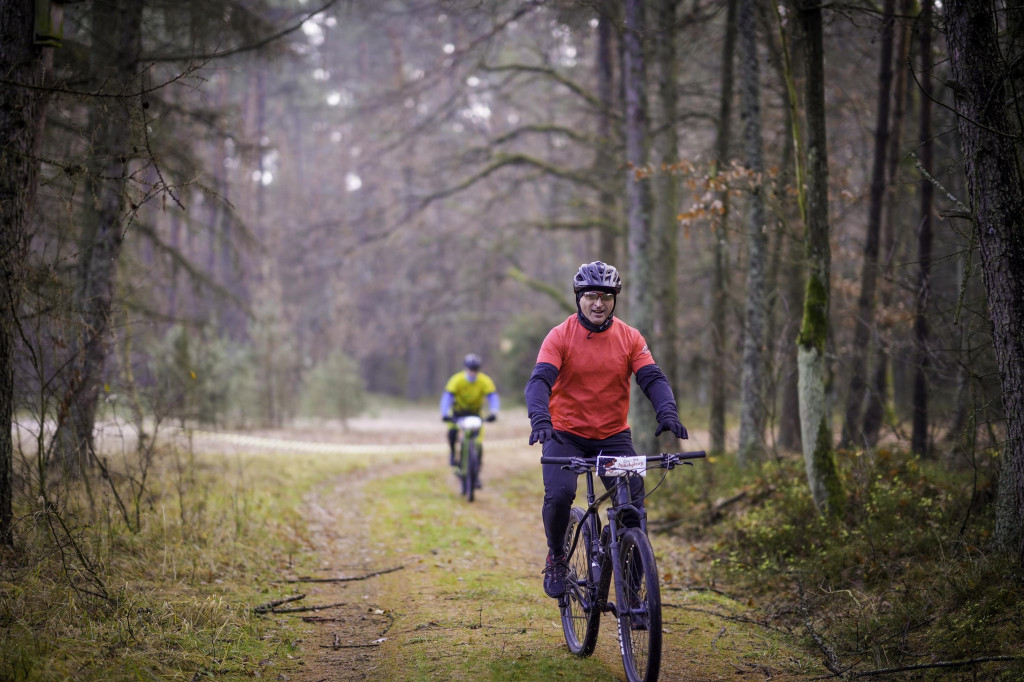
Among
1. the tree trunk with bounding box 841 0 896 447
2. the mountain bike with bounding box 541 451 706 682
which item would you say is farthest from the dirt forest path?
the tree trunk with bounding box 841 0 896 447

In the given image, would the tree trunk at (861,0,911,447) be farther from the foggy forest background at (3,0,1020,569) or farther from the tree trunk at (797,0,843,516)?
the tree trunk at (797,0,843,516)

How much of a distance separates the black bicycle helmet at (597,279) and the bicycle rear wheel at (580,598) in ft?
4.82

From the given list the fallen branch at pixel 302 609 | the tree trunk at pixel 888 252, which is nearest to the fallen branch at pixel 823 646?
the fallen branch at pixel 302 609

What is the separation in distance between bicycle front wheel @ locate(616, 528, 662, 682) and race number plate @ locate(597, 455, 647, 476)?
1.08 feet

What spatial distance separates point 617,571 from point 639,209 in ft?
29.2

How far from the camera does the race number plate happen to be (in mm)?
4383

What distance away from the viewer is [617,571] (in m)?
4.48

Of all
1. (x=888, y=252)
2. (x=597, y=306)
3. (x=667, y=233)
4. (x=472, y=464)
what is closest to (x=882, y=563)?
(x=597, y=306)

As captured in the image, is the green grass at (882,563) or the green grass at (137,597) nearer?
the green grass at (137,597)

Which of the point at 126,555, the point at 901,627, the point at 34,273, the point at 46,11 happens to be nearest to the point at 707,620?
the point at 901,627

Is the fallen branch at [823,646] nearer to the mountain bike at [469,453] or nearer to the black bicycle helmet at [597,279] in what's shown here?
the black bicycle helmet at [597,279]

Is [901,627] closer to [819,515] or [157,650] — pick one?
[819,515]

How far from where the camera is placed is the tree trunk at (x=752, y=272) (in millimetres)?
11164

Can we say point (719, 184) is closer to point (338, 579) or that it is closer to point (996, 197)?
point (996, 197)
